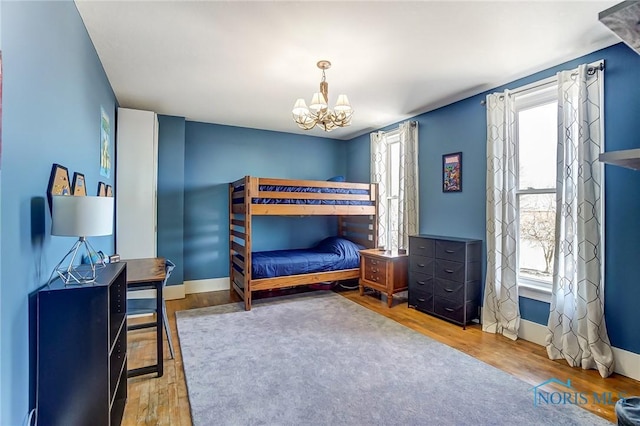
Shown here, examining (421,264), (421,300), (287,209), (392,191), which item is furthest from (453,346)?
(392,191)

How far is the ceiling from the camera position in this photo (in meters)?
2.06

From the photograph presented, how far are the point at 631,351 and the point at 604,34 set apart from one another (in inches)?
91.8

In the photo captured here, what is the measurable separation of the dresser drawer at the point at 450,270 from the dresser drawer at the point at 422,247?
0.15m

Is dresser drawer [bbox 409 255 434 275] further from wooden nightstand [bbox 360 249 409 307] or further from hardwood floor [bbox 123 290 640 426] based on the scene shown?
hardwood floor [bbox 123 290 640 426]

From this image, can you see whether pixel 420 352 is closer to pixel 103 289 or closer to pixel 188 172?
pixel 103 289

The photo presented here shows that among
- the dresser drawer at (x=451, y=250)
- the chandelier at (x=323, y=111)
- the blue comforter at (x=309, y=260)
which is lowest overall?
the blue comforter at (x=309, y=260)

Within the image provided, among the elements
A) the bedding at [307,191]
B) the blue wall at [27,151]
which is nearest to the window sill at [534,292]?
the bedding at [307,191]

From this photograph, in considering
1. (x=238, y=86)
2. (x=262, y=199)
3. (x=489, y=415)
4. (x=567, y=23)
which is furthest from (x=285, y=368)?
(x=567, y=23)

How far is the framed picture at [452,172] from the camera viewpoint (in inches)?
148

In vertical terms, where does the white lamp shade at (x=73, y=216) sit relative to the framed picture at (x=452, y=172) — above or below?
below

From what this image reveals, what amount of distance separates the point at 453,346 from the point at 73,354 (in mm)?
2761

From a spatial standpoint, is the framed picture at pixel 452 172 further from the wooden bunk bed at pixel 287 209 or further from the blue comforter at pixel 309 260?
the blue comforter at pixel 309 260

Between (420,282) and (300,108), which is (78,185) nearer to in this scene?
(300,108)

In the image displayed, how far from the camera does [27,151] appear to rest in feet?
4.34
